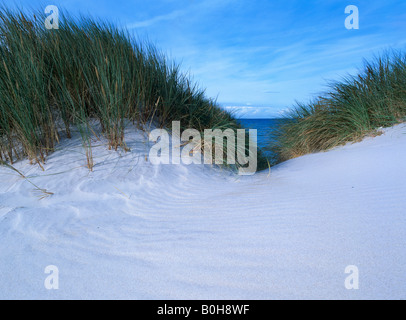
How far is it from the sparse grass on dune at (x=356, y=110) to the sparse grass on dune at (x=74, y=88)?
2359mm

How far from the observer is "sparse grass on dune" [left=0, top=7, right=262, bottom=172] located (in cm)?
281

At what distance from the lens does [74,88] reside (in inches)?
133

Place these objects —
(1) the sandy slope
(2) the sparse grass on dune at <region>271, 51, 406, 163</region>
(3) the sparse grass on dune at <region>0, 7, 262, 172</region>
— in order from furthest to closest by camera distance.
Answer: (2) the sparse grass on dune at <region>271, 51, 406, 163</region>, (3) the sparse grass on dune at <region>0, 7, 262, 172</region>, (1) the sandy slope

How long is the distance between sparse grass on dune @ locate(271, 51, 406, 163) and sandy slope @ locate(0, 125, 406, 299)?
6.30ft

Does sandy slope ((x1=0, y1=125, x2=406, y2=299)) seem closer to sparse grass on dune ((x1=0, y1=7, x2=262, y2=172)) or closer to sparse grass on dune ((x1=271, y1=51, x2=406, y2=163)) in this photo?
sparse grass on dune ((x1=0, y1=7, x2=262, y2=172))

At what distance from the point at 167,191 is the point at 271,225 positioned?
1.29 metres

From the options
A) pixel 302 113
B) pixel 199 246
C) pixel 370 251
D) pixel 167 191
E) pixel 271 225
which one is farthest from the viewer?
pixel 302 113

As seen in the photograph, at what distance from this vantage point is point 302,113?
6.17m

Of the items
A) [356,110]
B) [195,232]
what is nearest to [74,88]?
[195,232]

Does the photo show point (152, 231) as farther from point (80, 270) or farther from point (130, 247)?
point (80, 270)

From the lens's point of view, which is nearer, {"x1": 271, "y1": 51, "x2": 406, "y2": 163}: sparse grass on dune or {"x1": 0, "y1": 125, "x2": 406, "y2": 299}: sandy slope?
{"x1": 0, "y1": 125, "x2": 406, "y2": 299}: sandy slope

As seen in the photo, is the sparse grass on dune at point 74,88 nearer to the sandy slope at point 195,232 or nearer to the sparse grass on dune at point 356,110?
the sandy slope at point 195,232

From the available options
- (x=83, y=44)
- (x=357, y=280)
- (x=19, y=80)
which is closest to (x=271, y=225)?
(x=357, y=280)

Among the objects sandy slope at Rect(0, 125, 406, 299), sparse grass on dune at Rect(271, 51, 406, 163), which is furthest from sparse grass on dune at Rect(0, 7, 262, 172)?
sparse grass on dune at Rect(271, 51, 406, 163)
